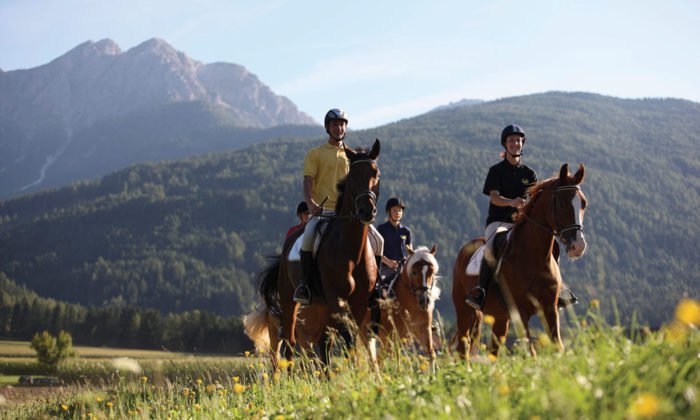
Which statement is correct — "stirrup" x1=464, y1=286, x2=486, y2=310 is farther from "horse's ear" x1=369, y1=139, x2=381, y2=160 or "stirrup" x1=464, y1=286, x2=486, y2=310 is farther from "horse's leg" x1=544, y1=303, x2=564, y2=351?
"horse's ear" x1=369, y1=139, x2=381, y2=160

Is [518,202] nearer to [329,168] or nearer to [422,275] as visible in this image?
[329,168]

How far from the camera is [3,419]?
11.0m

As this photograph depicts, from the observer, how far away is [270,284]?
13578 millimetres

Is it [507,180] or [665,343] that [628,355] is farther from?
[507,180]

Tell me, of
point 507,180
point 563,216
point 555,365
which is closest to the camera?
point 555,365

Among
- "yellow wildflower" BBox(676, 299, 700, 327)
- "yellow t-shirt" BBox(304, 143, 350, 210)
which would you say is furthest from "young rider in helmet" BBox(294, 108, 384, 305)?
"yellow wildflower" BBox(676, 299, 700, 327)

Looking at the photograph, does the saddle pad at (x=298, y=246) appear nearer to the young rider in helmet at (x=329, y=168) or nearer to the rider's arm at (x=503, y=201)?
the young rider in helmet at (x=329, y=168)

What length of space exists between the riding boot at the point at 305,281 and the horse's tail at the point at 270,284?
8.40 feet

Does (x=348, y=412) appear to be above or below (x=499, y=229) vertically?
below

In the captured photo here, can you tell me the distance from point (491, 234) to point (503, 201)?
22.9 inches

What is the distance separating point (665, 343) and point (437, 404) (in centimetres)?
179

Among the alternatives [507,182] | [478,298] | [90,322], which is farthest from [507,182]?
[90,322]

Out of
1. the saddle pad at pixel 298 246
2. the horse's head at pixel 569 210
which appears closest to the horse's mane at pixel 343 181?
the saddle pad at pixel 298 246

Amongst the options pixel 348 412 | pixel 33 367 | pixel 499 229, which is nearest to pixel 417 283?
pixel 499 229
